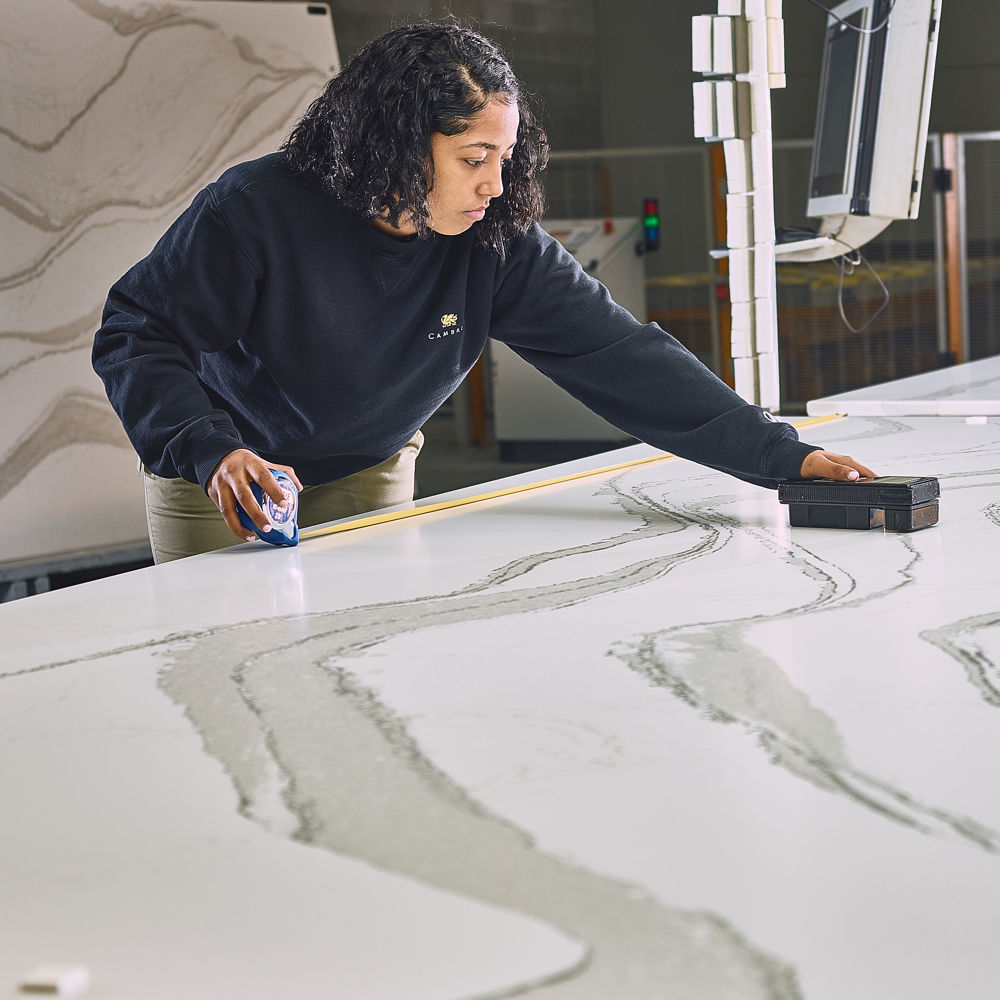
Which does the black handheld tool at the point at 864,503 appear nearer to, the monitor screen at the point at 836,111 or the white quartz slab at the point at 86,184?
the monitor screen at the point at 836,111

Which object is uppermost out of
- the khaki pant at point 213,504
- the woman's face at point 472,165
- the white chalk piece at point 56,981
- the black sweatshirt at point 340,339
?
the woman's face at point 472,165

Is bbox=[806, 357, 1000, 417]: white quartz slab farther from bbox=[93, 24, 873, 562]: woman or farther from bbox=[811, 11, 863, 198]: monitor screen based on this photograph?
bbox=[93, 24, 873, 562]: woman

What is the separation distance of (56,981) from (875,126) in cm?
249

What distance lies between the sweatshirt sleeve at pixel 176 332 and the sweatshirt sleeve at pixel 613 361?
0.34 metres

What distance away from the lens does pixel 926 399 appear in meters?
2.31

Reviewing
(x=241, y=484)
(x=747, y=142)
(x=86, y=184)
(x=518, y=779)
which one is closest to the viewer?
(x=518, y=779)

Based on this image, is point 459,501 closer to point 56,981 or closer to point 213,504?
point 213,504

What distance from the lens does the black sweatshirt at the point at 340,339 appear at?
1.44 metres

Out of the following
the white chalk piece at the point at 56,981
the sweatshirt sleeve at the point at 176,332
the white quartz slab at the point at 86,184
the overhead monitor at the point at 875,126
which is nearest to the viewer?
the white chalk piece at the point at 56,981

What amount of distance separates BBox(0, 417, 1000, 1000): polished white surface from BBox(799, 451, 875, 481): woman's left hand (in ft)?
0.52

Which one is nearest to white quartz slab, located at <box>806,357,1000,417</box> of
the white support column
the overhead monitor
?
the white support column

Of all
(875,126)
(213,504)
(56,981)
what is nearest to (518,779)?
(56,981)

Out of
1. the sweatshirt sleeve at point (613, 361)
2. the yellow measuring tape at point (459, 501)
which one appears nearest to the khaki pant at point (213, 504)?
the yellow measuring tape at point (459, 501)

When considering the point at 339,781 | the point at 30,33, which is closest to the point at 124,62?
the point at 30,33
